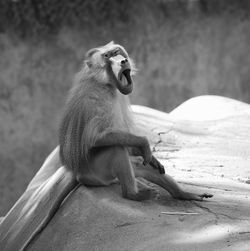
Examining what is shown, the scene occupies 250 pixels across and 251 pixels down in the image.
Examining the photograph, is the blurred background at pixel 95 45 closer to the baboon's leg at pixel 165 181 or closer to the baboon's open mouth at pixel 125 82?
the baboon's leg at pixel 165 181

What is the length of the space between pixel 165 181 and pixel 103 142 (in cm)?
54

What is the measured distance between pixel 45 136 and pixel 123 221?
6.91 m

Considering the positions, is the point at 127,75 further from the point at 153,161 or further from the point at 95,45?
the point at 95,45

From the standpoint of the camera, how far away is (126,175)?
504 centimetres

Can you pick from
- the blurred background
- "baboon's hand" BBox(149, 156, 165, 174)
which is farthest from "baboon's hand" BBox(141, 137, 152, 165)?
the blurred background

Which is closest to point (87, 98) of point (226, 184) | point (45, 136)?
point (226, 184)

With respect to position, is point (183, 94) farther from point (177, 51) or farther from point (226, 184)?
point (226, 184)

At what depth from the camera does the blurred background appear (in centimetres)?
1154

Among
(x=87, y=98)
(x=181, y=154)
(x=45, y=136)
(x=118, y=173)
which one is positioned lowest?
(x=45, y=136)

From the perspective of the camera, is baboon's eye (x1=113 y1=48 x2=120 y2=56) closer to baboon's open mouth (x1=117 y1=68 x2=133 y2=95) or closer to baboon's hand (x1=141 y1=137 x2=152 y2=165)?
baboon's open mouth (x1=117 y1=68 x2=133 y2=95)

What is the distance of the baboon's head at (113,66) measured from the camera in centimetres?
520

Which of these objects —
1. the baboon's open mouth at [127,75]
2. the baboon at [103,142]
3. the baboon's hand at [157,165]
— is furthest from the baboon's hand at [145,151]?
the baboon's open mouth at [127,75]

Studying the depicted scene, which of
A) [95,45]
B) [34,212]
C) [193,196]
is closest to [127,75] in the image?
[193,196]

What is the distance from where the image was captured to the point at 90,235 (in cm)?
485
